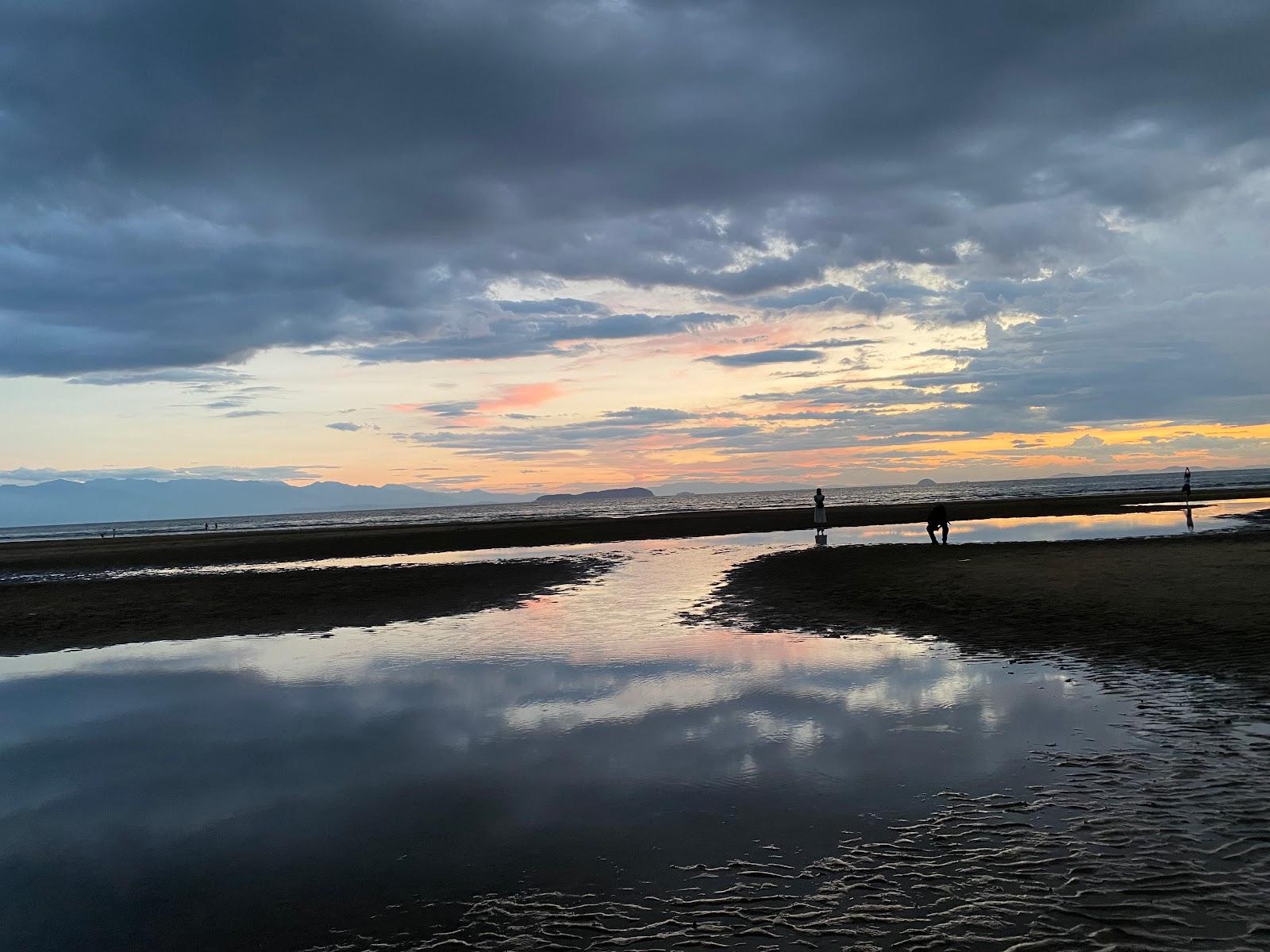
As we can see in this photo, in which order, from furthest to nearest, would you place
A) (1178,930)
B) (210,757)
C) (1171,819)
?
(210,757), (1171,819), (1178,930)

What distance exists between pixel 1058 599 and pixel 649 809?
14647 millimetres

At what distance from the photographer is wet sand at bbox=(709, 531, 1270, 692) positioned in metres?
13.9

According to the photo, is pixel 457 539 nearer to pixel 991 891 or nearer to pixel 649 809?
pixel 649 809

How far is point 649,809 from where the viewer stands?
7.85 m

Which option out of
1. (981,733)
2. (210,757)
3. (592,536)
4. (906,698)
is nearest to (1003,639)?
(906,698)

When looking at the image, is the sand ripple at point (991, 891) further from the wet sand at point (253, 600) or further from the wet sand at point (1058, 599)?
the wet sand at point (253, 600)

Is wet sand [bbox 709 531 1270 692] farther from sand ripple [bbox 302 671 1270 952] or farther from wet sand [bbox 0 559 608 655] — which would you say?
wet sand [bbox 0 559 608 655]

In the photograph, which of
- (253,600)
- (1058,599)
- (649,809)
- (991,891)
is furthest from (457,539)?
(991,891)

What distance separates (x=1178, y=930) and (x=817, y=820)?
2906 millimetres

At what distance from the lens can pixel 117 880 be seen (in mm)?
6945

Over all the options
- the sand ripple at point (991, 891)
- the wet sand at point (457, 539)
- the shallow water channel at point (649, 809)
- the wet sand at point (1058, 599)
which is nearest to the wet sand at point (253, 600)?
the shallow water channel at point (649, 809)

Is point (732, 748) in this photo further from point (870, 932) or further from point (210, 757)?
point (210, 757)

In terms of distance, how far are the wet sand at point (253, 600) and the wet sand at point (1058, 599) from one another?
8.98 m

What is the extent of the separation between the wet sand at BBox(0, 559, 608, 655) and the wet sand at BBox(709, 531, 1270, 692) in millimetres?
8980
